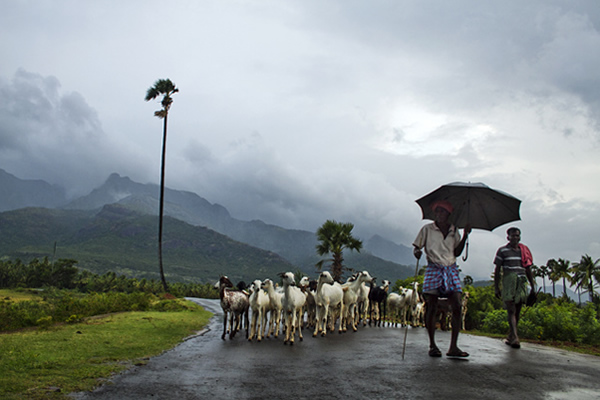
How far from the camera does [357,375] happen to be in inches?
302

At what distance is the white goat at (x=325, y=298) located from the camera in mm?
14680

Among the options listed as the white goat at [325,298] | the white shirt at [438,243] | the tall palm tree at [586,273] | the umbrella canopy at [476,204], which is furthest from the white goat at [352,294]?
the tall palm tree at [586,273]

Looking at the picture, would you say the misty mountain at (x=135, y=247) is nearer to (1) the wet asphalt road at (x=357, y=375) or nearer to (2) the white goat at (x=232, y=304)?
(2) the white goat at (x=232, y=304)

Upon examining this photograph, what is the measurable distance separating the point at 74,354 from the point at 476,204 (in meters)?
9.22

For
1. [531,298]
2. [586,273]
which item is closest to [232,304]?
[531,298]

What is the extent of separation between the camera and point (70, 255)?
355 feet

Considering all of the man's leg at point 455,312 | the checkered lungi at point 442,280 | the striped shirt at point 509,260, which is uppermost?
the striped shirt at point 509,260

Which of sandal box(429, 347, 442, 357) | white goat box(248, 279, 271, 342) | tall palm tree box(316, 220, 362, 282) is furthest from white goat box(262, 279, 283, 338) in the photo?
tall palm tree box(316, 220, 362, 282)

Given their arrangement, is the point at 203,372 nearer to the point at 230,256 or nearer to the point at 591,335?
the point at 591,335

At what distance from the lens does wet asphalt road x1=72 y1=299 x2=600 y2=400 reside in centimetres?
645

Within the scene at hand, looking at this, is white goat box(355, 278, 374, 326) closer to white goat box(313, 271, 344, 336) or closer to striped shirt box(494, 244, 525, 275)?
Result: white goat box(313, 271, 344, 336)

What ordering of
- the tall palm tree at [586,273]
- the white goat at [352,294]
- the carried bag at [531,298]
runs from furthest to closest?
1. the tall palm tree at [586,273]
2. the white goat at [352,294]
3. the carried bag at [531,298]

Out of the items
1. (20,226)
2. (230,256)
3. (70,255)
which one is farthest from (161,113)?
(20,226)

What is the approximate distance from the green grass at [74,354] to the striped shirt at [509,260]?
8.54 meters
